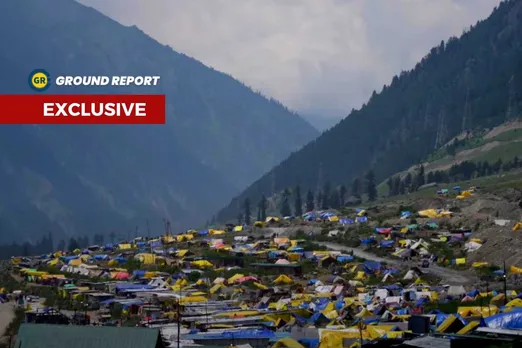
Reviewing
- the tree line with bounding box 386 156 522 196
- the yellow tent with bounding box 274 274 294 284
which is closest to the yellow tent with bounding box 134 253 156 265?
the yellow tent with bounding box 274 274 294 284

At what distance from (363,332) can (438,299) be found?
16112 mm

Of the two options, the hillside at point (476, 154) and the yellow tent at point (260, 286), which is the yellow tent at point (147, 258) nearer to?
the yellow tent at point (260, 286)

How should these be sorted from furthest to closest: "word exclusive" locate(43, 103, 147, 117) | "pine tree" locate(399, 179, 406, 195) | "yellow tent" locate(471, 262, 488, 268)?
"pine tree" locate(399, 179, 406, 195)
"word exclusive" locate(43, 103, 147, 117)
"yellow tent" locate(471, 262, 488, 268)

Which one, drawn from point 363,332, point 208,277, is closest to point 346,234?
point 208,277

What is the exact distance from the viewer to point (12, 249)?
185 metres

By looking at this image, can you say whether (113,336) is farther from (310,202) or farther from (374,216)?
(310,202)

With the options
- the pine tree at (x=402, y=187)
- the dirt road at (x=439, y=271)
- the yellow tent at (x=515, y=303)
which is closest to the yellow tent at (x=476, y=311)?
the yellow tent at (x=515, y=303)

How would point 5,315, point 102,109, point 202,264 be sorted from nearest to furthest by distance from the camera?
point 5,315 → point 202,264 → point 102,109

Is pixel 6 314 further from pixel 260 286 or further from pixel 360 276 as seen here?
pixel 360 276

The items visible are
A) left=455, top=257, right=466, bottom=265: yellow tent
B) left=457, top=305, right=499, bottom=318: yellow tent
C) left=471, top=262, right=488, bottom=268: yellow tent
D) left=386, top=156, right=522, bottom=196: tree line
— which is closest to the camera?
left=457, top=305, right=499, bottom=318: yellow tent

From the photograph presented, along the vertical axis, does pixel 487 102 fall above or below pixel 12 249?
above

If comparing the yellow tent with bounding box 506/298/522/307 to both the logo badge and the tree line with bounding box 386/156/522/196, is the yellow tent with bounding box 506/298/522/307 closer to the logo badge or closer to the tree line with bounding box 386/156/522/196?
the logo badge

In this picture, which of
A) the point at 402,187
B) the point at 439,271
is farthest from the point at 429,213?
the point at 402,187

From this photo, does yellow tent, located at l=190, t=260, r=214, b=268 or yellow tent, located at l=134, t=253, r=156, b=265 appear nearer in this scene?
yellow tent, located at l=190, t=260, r=214, b=268
